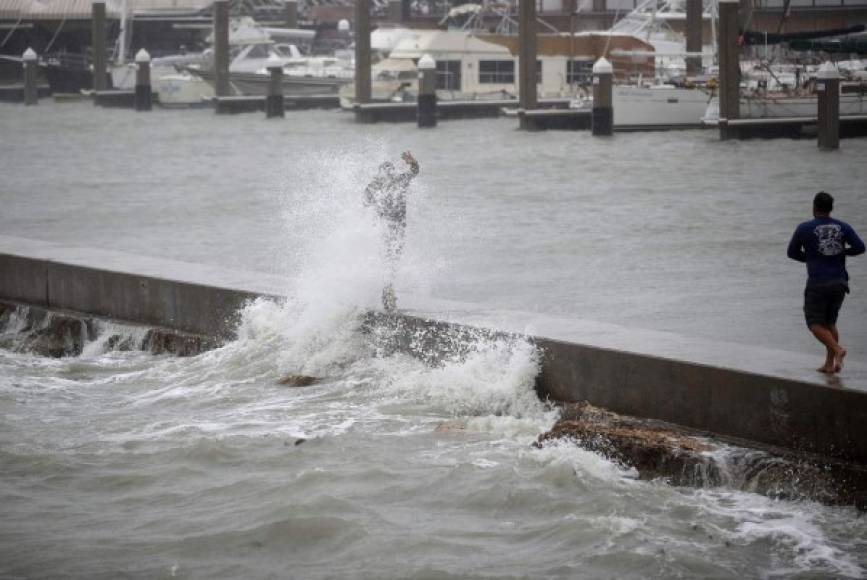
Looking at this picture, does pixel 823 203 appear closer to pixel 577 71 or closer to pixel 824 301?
pixel 824 301

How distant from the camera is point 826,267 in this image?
9523mm

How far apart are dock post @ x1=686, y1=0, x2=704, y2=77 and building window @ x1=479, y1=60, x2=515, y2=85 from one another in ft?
43.6

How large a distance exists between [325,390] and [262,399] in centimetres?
54

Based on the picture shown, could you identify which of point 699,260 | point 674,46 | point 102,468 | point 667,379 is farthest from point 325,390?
point 674,46

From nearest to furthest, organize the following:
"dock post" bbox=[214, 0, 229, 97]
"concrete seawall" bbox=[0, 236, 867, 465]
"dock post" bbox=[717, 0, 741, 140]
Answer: "concrete seawall" bbox=[0, 236, 867, 465] → "dock post" bbox=[717, 0, 741, 140] → "dock post" bbox=[214, 0, 229, 97]

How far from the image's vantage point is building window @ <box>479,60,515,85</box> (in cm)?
5947

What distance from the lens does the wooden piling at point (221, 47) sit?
2197 inches

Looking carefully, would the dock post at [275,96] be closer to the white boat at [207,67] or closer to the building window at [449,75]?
the white boat at [207,67]

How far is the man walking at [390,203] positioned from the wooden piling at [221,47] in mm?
43781

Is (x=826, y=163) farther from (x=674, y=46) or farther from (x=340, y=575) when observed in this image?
(x=340, y=575)

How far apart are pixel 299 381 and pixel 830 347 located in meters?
4.99

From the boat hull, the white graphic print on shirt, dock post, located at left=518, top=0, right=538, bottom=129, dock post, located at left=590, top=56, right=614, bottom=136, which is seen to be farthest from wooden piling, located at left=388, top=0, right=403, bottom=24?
the white graphic print on shirt

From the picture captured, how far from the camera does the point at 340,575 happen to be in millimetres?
8484

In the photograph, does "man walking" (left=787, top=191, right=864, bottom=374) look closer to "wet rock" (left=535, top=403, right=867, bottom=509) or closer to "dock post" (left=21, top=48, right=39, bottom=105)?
"wet rock" (left=535, top=403, right=867, bottom=509)
